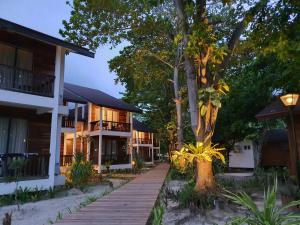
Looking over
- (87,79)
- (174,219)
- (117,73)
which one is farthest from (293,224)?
(87,79)

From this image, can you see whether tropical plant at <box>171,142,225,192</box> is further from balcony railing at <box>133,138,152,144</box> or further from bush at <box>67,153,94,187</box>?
balcony railing at <box>133,138,152,144</box>

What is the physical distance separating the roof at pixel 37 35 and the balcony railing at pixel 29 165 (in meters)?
4.97

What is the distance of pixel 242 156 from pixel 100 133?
13185 millimetres

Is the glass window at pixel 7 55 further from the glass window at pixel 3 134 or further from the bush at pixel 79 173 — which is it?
the bush at pixel 79 173

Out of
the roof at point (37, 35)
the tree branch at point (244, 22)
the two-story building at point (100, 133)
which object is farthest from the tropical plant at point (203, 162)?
the two-story building at point (100, 133)

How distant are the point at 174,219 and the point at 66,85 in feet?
72.7

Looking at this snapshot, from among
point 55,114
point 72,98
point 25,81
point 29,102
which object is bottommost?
point 55,114

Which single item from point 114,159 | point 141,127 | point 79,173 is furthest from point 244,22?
point 141,127

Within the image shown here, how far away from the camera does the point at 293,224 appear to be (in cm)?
399

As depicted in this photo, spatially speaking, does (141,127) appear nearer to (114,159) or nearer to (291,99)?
(114,159)

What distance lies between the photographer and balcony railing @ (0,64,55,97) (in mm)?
12902

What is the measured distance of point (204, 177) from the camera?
948 cm

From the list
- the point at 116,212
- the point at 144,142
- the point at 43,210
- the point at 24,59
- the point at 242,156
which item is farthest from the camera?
the point at 144,142

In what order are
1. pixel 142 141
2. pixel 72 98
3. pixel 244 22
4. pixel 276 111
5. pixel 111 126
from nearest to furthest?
pixel 244 22, pixel 276 111, pixel 72 98, pixel 111 126, pixel 142 141
